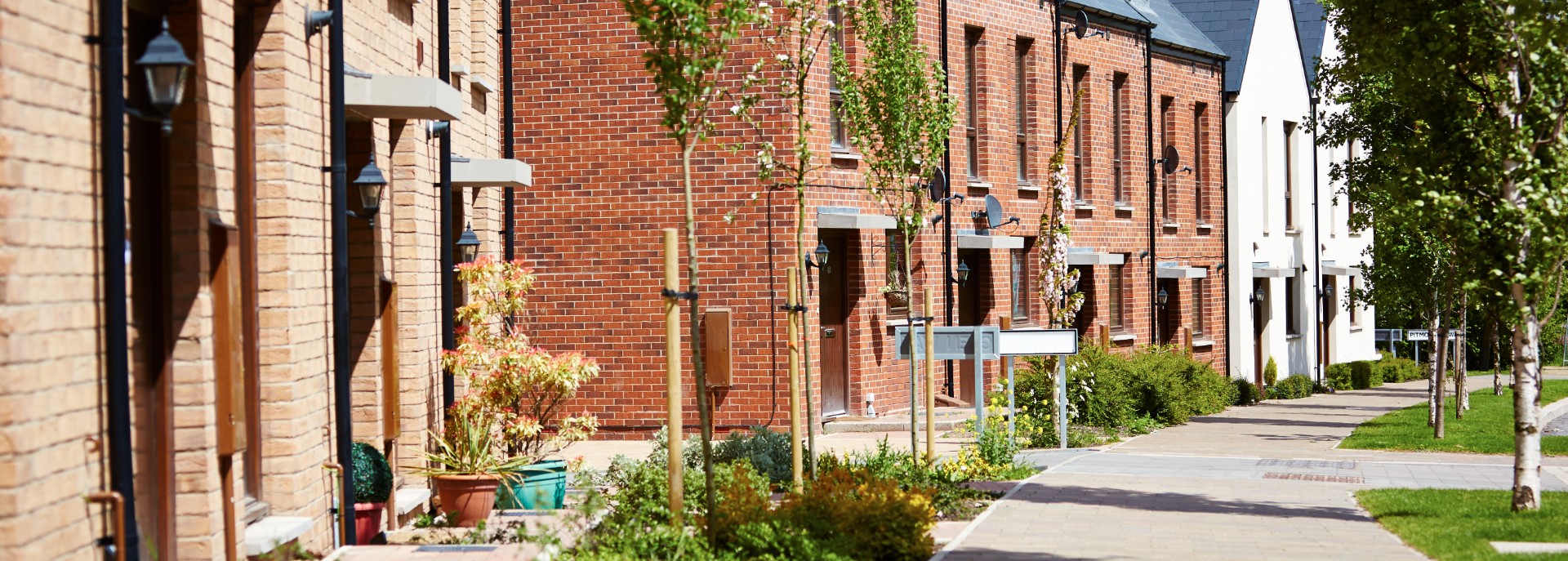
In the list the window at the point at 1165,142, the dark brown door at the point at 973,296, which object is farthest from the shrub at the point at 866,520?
the window at the point at 1165,142

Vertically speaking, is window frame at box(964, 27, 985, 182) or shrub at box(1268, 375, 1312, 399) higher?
window frame at box(964, 27, 985, 182)

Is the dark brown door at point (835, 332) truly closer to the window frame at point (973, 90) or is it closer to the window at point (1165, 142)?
the window frame at point (973, 90)

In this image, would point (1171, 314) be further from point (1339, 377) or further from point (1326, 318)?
point (1326, 318)

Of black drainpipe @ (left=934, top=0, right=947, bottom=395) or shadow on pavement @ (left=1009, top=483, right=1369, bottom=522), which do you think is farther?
black drainpipe @ (left=934, top=0, right=947, bottom=395)

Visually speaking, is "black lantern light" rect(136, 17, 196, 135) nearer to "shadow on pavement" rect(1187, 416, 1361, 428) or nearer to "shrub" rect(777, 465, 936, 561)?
"shrub" rect(777, 465, 936, 561)

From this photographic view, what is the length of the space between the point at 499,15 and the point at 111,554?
435 inches

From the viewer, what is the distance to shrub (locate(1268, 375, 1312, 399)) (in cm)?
3462

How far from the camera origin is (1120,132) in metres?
28.6

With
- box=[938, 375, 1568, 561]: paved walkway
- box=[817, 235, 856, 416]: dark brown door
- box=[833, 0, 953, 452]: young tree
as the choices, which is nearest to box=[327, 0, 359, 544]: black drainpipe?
box=[938, 375, 1568, 561]: paved walkway

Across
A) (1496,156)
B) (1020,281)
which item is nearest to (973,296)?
(1020,281)

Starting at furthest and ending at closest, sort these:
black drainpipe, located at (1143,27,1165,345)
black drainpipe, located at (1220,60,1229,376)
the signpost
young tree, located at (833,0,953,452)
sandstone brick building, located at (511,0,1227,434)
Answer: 1. black drainpipe, located at (1220,60,1229,376)
2. black drainpipe, located at (1143,27,1165,345)
3. sandstone brick building, located at (511,0,1227,434)
4. the signpost
5. young tree, located at (833,0,953,452)

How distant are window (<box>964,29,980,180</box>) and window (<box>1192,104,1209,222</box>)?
10.3 metres

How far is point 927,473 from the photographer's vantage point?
42.5ft

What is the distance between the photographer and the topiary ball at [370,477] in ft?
31.5
